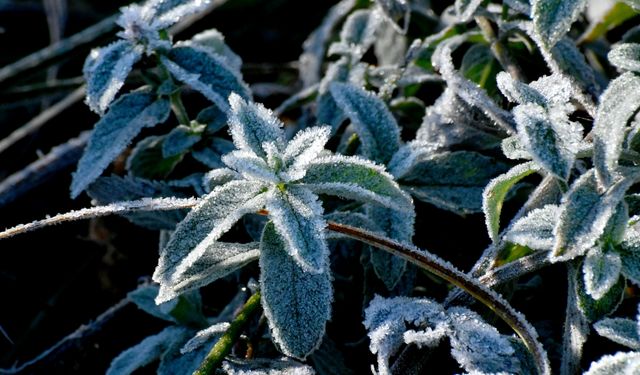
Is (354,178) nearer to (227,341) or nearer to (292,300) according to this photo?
(292,300)

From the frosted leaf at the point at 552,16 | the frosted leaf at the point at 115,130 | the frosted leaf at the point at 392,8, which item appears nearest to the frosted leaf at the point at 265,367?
the frosted leaf at the point at 115,130

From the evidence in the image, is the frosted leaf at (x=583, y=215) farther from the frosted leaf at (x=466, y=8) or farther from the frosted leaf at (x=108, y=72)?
the frosted leaf at (x=108, y=72)

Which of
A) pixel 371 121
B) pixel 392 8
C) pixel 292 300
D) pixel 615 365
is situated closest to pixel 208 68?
pixel 371 121

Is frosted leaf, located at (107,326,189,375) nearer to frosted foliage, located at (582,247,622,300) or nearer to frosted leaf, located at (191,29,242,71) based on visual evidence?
frosted leaf, located at (191,29,242,71)

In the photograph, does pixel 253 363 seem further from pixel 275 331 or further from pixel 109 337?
pixel 109 337

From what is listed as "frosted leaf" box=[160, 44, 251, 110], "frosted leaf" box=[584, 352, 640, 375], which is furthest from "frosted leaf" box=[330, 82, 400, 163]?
"frosted leaf" box=[584, 352, 640, 375]

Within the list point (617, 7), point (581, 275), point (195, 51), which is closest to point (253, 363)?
point (581, 275)
